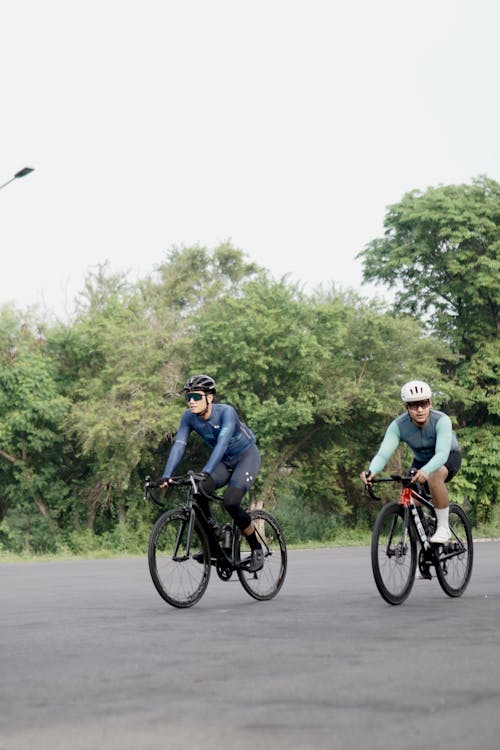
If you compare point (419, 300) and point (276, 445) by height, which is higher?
point (419, 300)

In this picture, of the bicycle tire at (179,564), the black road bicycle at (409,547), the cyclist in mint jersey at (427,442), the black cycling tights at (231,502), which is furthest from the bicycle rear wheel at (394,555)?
the bicycle tire at (179,564)

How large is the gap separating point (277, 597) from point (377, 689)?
6.00 m

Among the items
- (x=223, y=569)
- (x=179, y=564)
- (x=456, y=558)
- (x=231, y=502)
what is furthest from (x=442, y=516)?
(x=179, y=564)

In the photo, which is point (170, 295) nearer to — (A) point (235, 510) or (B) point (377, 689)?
(A) point (235, 510)

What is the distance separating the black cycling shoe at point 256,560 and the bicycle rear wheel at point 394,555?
129 centimetres

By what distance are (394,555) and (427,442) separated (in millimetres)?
1168

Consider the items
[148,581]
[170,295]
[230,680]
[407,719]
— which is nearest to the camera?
[407,719]

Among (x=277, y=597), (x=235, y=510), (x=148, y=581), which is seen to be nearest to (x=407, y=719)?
(x=235, y=510)

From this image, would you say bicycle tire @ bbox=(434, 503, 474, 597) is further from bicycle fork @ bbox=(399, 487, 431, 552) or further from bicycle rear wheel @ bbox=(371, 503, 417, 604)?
bicycle rear wheel @ bbox=(371, 503, 417, 604)

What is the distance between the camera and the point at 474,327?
4694 cm

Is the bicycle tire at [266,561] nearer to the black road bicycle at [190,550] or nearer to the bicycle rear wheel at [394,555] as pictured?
the black road bicycle at [190,550]

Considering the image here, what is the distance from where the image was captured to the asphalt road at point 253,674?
15.4ft

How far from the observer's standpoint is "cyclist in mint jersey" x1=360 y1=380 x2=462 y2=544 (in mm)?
10492

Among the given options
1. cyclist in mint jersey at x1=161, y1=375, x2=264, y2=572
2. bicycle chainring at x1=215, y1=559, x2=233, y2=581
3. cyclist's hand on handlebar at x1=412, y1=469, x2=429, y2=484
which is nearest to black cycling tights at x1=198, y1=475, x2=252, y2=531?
cyclist in mint jersey at x1=161, y1=375, x2=264, y2=572
